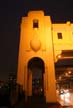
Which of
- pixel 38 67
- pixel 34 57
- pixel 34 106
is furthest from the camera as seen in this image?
pixel 38 67

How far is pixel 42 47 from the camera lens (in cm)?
2841

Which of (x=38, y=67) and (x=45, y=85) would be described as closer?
(x=45, y=85)

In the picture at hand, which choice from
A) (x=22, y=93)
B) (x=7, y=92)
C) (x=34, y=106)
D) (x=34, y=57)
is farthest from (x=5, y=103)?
(x=34, y=57)

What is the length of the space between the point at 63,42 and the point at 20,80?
6.60 metres

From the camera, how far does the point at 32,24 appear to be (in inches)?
1174

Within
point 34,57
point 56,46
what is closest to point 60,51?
point 56,46

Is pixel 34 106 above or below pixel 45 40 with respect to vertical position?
below

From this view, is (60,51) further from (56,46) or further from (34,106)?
(34,106)

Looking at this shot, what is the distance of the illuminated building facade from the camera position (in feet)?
90.1

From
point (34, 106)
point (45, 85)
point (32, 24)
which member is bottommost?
point (34, 106)

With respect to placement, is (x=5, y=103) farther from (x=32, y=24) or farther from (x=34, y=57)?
(x=32, y=24)

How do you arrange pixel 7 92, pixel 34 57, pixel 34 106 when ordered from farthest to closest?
pixel 34 57, pixel 34 106, pixel 7 92

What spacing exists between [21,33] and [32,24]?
1.63 metres

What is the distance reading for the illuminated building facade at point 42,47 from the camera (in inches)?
1081
